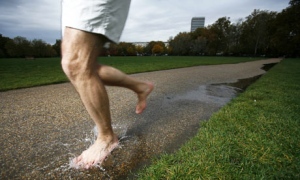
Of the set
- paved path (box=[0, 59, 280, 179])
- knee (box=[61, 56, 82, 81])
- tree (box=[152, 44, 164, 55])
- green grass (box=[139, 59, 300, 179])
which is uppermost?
tree (box=[152, 44, 164, 55])

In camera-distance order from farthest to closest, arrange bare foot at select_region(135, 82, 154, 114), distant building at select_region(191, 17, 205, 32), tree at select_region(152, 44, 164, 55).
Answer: distant building at select_region(191, 17, 205, 32), tree at select_region(152, 44, 164, 55), bare foot at select_region(135, 82, 154, 114)

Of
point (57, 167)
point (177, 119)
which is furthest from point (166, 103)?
point (57, 167)

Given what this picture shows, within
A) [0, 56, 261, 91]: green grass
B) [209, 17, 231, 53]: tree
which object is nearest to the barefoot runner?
[0, 56, 261, 91]: green grass

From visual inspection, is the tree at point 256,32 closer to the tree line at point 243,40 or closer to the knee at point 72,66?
the tree line at point 243,40

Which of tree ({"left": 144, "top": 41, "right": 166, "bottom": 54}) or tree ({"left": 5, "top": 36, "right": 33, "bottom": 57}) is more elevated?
tree ({"left": 144, "top": 41, "right": 166, "bottom": 54})

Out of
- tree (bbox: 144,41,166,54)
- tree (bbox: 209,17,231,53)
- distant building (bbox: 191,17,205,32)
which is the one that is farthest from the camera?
distant building (bbox: 191,17,205,32)

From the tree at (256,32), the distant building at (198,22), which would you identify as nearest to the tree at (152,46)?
the tree at (256,32)

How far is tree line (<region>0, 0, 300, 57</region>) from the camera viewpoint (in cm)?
3950

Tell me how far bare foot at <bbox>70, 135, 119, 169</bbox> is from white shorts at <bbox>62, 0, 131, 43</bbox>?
87cm

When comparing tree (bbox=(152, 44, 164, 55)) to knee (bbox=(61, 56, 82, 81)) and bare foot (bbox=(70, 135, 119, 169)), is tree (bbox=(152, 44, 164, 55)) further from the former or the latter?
knee (bbox=(61, 56, 82, 81))

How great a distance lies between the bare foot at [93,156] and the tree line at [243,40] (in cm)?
4000

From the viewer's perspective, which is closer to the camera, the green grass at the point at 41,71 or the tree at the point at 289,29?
the green grass at the point at 41,71

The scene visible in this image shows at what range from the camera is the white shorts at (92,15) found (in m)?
1.18

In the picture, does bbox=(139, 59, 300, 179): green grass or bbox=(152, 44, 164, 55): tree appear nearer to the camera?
bbox=(139, 59, 300, 179): green grass
